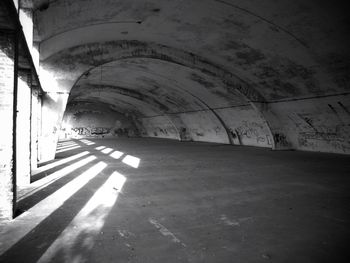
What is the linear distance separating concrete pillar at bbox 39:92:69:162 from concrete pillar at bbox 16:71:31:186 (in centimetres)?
495

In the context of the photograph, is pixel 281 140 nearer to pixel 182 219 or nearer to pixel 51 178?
pixel 51 178

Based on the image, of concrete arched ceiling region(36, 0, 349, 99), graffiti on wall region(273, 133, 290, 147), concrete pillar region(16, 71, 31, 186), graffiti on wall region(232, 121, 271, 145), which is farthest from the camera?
graffiti on wall region(232, 121, 271, 145)

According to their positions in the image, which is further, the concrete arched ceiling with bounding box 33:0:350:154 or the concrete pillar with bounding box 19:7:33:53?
the concrete arched ceiling with bounding box 33:0:350:154

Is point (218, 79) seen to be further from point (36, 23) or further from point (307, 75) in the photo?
point (36, 23)

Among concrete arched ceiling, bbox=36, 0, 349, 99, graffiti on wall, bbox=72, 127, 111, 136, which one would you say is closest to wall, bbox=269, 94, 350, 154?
concrete arched ceiling, bbox=36, 0, 349, 99

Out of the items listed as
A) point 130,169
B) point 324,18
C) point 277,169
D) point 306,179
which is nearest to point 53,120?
point 130,169

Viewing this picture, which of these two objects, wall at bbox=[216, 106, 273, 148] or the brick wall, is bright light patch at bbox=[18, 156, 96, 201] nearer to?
the brick wall

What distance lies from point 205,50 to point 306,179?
816cm

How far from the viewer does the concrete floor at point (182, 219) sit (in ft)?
12.1

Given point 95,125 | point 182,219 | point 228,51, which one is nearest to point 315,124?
point 228,51

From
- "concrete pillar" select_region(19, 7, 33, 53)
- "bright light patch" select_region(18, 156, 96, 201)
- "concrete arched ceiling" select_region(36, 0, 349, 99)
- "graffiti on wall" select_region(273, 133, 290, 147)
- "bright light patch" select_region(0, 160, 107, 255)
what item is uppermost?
"concrete arched ceiling" select_region(36, 0, 349, 99)

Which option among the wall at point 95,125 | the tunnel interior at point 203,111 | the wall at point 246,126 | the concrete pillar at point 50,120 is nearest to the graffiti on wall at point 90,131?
the wall at point 95,125

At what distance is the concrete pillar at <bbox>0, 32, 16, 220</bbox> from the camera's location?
4.91m

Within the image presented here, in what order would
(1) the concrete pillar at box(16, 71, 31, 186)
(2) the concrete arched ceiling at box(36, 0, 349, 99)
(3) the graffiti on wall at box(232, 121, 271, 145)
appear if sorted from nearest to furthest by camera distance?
(1) the concrete pillar at box(16, 71, 31, 186)
(2) the concrete arched ceiling at box(36, 0, 349, 99)
(3) the graffiti on wall at box(232, 121, 271, 145)
